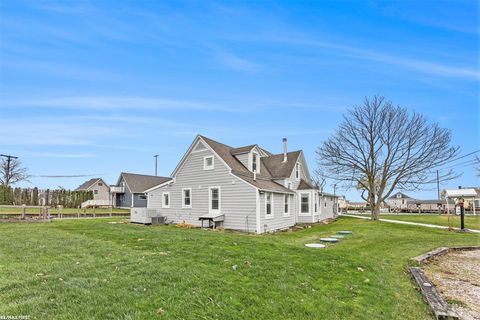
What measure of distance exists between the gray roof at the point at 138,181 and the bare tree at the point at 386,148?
2752 cm

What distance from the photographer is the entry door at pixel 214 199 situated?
17.3 meters

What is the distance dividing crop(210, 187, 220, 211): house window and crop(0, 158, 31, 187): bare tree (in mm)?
42931

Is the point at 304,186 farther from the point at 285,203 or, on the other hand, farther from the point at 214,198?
the point at 214,198

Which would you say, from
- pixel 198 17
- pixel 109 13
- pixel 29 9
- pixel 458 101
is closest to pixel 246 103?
pixel 198 17

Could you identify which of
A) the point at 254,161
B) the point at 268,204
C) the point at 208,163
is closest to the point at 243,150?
the point at 254,161

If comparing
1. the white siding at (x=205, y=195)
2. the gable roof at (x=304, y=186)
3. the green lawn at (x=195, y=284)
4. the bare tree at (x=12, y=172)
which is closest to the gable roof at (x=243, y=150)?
the white siding at (x=205, y=195)

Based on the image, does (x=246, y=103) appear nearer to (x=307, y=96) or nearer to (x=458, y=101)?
(x=307, y=96)

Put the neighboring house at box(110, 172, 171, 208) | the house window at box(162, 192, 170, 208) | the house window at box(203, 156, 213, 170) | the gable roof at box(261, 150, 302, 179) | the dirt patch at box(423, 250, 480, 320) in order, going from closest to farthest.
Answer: the dirt patch at box(423, 250, 480, 320)
the house window at box(203, 156, 213, 170)
the house window at box(162, 192, 170, 208)
the gable roof at box(261, 150, 302, 179)
the neighboring house at box(110, 172, 171, 208)

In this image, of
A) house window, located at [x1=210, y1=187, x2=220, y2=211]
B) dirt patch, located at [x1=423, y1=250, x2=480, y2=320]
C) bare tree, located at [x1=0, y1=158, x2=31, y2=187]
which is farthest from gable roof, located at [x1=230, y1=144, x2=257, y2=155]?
bare tree, located at [x1=0, y1=158, x2=31, y2=187]

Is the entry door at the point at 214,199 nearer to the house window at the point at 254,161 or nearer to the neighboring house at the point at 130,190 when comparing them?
the house window at the point at 254,161

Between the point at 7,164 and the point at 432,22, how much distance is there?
56.6 metres

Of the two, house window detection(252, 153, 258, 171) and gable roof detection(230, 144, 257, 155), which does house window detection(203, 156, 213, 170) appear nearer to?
gable roof detection(230, 144, 257, 155)

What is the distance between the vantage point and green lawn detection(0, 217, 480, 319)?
3928 mm

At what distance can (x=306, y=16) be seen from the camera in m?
12.7
